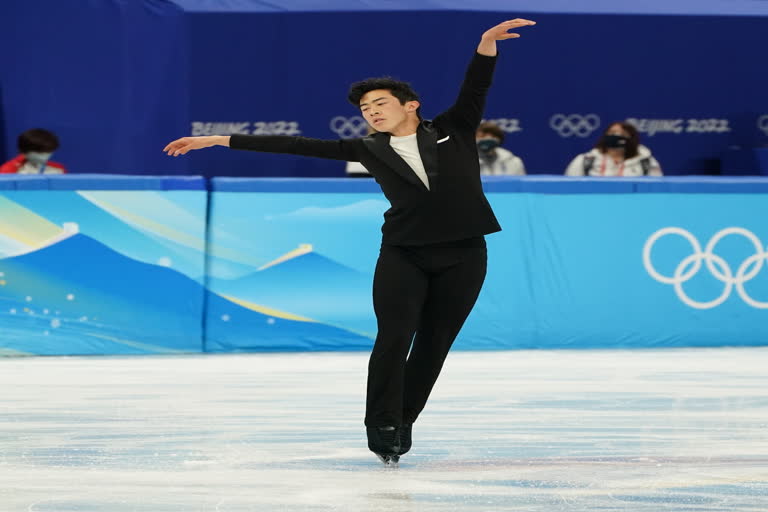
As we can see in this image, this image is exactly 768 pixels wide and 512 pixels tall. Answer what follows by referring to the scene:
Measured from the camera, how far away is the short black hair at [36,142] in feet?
37.3

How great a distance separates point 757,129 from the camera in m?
14.7

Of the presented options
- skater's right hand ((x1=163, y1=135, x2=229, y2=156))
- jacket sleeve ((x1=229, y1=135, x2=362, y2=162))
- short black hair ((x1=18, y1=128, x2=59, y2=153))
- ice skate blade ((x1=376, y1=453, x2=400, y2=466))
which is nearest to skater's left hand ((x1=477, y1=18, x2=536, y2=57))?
jacket sleeve ((x1=229, y1=135, x2=362, y2=162))

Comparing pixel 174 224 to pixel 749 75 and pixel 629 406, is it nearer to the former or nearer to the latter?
pixel 629 406

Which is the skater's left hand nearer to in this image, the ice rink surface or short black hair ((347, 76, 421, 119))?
short black hair ((347, 76, 421, 119))

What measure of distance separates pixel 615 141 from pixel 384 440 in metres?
6.66

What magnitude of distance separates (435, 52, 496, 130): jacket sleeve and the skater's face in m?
0.15

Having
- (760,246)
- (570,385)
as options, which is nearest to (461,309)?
(570,385)

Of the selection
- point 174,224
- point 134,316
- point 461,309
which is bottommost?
point 134,316

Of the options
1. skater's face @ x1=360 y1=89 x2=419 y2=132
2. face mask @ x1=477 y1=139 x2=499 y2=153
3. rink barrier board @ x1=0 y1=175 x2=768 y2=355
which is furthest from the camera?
face mask @ x1=477 y1=139 x2=499 y2=153

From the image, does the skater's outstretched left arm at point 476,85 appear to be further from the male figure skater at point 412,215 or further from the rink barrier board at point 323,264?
the rink barrier board at point 323,264

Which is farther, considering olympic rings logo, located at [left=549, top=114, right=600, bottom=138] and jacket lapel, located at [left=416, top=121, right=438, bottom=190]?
olympic rings logo, located at [left=549, top=114, right=600, bottom=138]

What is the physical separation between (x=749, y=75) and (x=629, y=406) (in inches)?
332

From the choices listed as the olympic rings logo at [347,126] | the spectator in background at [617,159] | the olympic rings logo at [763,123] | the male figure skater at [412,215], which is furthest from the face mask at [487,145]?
the male figure skater at [412,215]

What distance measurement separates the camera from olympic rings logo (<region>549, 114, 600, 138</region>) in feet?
47.9
